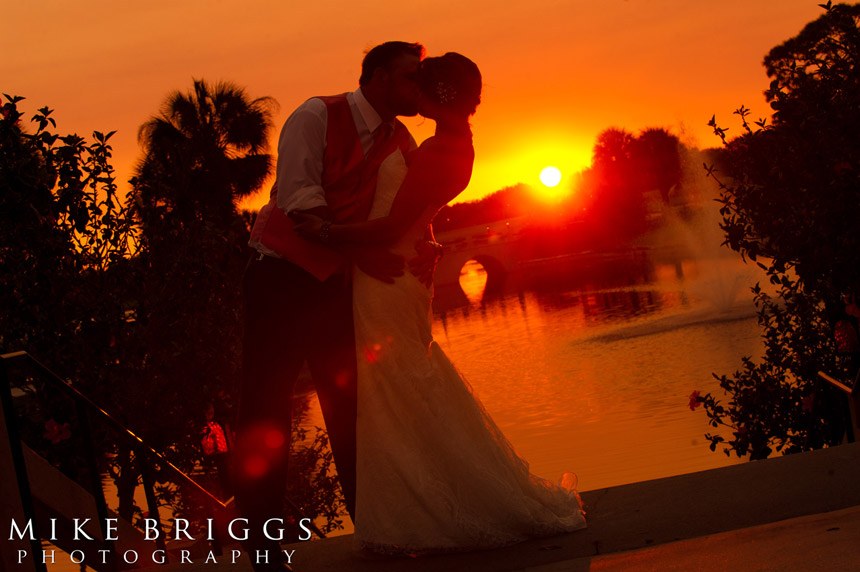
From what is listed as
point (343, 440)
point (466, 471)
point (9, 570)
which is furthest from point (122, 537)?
point (466, 471)

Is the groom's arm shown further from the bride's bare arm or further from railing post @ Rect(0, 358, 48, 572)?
railing post @ Rect(0, 358, 48, 572)

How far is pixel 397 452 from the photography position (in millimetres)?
Answer: 2471

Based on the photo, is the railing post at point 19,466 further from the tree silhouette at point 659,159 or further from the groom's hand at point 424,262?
the tree silhouette at point 659,159

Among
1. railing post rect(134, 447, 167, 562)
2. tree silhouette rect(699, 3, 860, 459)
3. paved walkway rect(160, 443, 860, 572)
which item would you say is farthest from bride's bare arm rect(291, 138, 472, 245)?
tree silhouette rect(699, 3, 860, 459)

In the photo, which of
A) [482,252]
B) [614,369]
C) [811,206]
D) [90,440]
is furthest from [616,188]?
[90,440]

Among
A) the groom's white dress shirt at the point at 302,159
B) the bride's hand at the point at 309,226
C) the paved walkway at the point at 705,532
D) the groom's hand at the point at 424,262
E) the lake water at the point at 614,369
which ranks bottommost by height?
the lake water at the point at 614,369

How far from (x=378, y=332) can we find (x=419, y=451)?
35cm

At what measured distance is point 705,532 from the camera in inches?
95.9

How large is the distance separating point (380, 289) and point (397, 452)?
1.47 ft

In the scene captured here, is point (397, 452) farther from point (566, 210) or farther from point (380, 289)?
point (566, 210)

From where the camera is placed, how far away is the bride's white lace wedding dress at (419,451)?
7.99 feet

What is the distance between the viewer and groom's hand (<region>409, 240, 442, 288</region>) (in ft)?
8.46

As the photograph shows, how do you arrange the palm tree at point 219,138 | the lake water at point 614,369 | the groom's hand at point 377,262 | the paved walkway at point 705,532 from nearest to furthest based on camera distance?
1. the paved walkway at point 705,532
2. the groom's hand at point 377,262
3. the lake water at point 614,369
4. the palm tree at point 219,138

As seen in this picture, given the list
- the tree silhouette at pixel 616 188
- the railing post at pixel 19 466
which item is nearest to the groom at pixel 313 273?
the railing post at pixel 19 466
